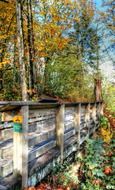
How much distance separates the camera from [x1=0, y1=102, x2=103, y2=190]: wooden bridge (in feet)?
13.1

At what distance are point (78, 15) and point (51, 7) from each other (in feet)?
15.3

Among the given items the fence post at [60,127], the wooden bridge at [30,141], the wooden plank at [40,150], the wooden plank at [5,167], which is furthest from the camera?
the fence post at [60,127]

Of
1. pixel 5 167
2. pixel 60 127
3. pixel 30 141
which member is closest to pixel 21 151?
pixel 5 167

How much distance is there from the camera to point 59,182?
5238mm

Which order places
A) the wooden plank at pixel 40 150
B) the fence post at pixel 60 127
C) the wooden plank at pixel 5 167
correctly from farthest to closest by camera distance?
the fence post at pixel 60 127
the wooden plank at pixel 40 150
the wooden plank at pixel 5 167

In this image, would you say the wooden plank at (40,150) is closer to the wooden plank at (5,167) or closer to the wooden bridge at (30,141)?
the wooden bridge at (30,141)

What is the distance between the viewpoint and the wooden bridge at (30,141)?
398 centimetres

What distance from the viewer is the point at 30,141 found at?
15.7 feet

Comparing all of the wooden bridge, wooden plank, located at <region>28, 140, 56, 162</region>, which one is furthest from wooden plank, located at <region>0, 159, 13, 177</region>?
wooden plank, located at <region>28, 140, 56, 162</region>

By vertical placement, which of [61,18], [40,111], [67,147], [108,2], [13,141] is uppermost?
[108,2]

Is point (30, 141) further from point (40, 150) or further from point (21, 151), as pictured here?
point (21, 151)

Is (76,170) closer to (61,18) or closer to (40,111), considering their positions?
(40,111)

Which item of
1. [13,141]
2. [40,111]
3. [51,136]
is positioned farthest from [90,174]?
[13,141]

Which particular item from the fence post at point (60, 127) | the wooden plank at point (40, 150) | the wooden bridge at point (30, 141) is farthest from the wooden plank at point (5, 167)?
the fence post at point (60, 127)
